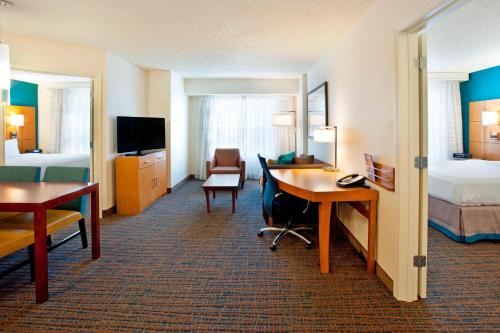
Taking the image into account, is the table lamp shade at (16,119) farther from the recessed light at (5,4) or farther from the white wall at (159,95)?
the recessed light at (5,4)

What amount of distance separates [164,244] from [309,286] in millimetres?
1678

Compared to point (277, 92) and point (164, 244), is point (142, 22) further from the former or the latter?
point (277, 92)

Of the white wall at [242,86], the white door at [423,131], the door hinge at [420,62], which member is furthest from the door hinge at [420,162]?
the white wall at [242,86]

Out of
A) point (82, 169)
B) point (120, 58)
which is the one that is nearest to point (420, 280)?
point (82, 169)

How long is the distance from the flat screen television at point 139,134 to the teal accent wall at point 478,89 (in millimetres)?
5977

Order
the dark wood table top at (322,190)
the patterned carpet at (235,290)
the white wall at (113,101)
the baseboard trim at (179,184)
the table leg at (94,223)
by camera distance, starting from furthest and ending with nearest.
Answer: the baseboard trim at (179,184)
the white wall at (113,101)
the table leg at (94,223)
the dark wood table top at (322,190)
the patterned carpet at (235,290)

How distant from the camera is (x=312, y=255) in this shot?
292cm

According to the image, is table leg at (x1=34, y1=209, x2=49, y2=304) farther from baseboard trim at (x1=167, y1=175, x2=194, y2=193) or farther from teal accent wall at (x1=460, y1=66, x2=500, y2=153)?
teal accent wall at (x1=460, y1=66, x2=500, y2=153)

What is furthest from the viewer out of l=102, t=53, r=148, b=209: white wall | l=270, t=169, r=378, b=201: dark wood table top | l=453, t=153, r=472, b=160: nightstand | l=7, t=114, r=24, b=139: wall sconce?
l=7, t=114, r=24, b=139: wall sconce

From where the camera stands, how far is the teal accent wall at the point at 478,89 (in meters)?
5.20

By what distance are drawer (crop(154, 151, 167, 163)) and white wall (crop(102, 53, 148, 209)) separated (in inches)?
29.4

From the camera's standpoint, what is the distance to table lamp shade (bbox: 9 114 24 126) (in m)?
6.46

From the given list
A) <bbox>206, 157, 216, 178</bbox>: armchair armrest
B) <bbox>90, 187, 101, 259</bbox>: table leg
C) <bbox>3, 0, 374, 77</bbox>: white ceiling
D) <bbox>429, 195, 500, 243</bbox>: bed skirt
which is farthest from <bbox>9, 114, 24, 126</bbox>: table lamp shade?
<bbox>429, 195, 500, 243</bbox>: bed skirt

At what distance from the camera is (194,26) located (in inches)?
130
